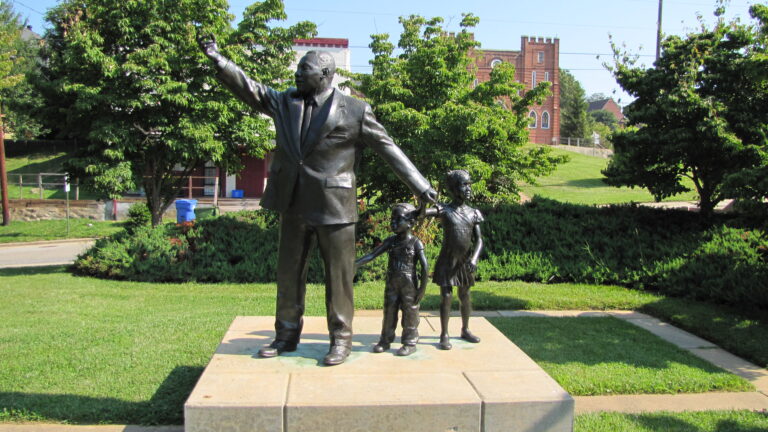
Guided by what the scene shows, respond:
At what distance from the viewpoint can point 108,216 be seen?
24828 millimetres

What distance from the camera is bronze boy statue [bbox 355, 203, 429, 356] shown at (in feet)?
16.1

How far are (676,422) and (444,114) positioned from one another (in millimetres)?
7932

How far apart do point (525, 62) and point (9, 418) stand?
58.5m

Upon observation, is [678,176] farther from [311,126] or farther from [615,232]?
[311,126]

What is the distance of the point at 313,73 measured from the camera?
14.9ft

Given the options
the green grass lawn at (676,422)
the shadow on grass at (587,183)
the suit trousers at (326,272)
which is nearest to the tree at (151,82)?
the suit trousers at (326,272)

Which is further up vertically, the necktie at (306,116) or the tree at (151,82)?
the tree at (151,82)

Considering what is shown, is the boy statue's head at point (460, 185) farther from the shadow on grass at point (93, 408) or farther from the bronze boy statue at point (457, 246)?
the shadow on grass at point (93, 408)

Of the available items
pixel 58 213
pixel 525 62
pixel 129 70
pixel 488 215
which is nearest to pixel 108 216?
pixel 58 213

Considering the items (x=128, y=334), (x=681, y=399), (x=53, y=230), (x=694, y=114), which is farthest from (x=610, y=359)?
(x=53, y=230)

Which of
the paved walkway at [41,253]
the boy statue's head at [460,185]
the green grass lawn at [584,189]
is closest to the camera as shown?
the boy statue's head at [460,185]

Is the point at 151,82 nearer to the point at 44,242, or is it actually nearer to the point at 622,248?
the point at 622,248

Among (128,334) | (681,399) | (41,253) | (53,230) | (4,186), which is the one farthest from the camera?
(53,230)

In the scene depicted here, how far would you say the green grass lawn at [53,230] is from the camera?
2005 centimetres
